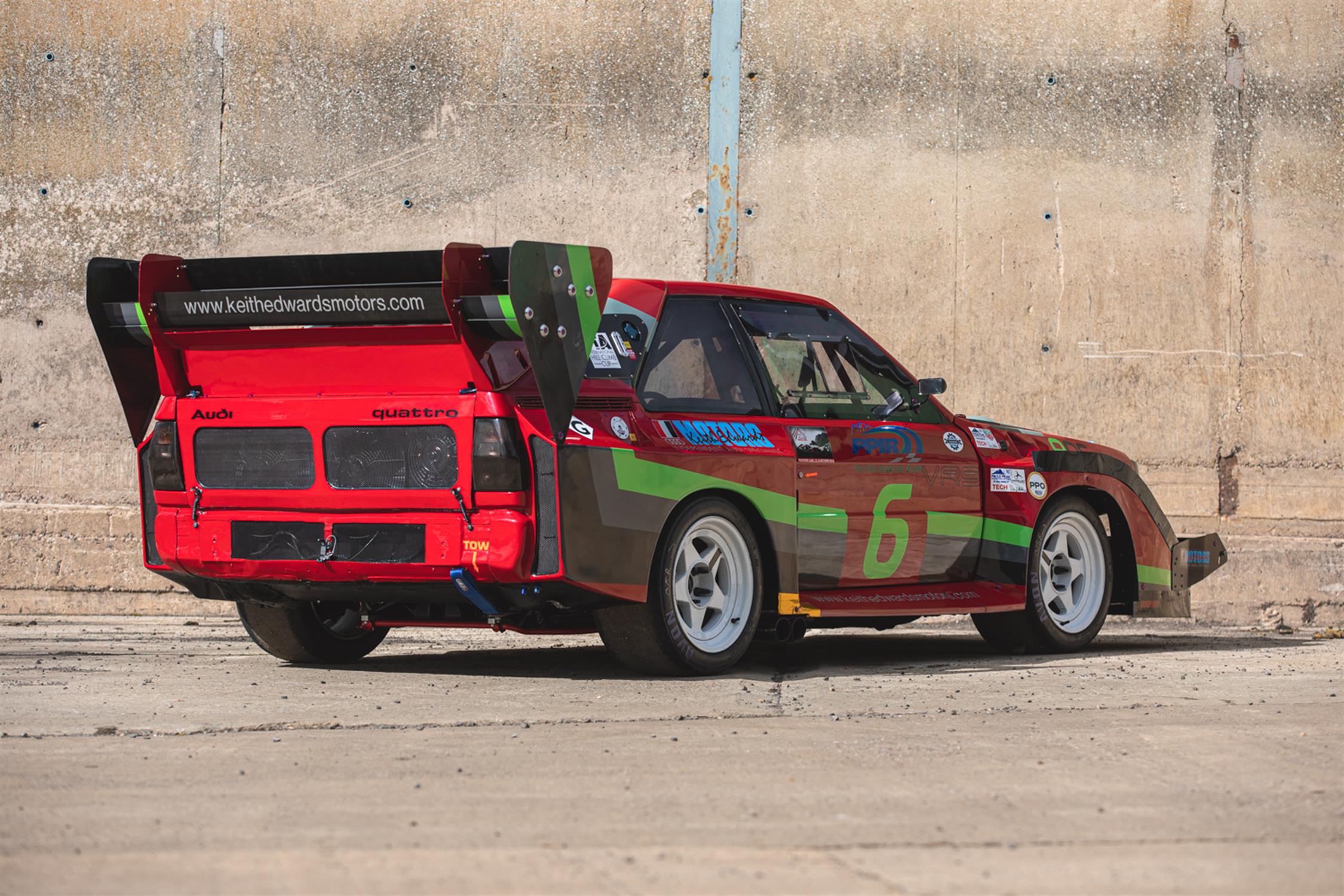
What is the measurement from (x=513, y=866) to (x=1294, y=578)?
8.85 metres

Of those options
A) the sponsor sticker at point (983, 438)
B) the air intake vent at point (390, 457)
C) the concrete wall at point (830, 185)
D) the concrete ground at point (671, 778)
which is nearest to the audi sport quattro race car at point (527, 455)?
the air intake vent at point (390, 457)

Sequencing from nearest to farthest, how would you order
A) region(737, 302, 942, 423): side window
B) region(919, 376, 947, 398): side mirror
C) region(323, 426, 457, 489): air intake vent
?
1. region(323, 426, 457, 489): air intake vent
2. region(737, 302, 942, 423): side window
3. region(919, 376, 947, 398): side mirror

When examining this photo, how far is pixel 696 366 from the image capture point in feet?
23.0

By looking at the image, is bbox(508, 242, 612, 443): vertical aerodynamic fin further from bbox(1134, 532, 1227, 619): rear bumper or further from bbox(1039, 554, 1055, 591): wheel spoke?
bbox(1134, 532, 1227, 619): rear bumper

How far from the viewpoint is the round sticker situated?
8.11 m

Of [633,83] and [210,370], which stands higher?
[633,83]

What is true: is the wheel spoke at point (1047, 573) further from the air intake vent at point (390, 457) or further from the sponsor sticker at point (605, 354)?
the air intake vent at point (390, 457)

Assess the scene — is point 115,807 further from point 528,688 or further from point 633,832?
point 528,688

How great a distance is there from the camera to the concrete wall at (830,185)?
11.2 m

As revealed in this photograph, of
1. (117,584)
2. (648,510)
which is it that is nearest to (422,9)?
(117,584)

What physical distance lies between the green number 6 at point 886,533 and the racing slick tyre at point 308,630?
88.2 inches

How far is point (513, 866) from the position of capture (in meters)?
3.41

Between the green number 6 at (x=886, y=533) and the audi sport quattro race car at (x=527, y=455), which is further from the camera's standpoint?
the green number 6 at (x=886, y=533)

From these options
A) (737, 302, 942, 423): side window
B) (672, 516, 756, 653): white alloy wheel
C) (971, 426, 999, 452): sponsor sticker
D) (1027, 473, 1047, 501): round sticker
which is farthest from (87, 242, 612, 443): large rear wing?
(1027, 473, 1047, 501): round sticker
